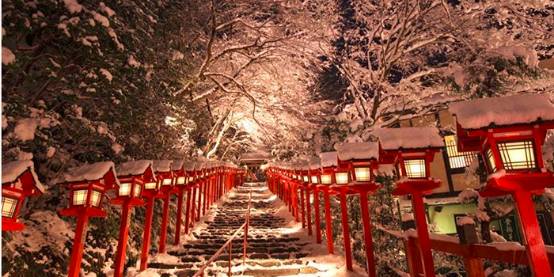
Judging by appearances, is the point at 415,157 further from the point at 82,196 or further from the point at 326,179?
the point at 82,196

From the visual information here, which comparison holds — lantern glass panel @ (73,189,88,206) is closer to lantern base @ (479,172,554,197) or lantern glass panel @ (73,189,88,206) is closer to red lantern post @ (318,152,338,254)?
red lantern post @ (318,152,338,254)

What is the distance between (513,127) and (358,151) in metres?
4.01

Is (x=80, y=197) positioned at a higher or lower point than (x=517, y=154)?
lower

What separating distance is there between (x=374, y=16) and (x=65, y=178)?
478 inches

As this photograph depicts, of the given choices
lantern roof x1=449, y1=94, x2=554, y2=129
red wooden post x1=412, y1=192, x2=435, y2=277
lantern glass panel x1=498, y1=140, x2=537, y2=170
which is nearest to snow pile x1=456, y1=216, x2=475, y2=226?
lantern glass panel x1=498, y1=140, x2=537, y2=170

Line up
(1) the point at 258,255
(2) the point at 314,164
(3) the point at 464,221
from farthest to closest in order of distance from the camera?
(2) the point at 314,164 < (1) the point at 258,255 < (3) the point at 464,221

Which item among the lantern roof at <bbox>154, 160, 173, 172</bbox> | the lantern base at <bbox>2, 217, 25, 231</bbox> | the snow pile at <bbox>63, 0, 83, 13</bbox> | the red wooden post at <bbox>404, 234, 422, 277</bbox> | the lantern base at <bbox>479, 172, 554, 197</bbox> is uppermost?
the snow pile at <bbox>63, 0, 83, 13</bbox>

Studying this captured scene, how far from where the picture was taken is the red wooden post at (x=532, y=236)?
341 cm

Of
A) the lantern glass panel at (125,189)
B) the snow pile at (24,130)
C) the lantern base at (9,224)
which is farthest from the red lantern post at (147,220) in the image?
the lantern base at (9,224)

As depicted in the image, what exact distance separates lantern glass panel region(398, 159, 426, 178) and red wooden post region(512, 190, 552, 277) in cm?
192

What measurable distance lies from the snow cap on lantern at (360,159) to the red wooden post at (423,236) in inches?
76.7

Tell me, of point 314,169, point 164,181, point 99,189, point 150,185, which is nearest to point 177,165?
point 164,181

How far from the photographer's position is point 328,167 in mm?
10039

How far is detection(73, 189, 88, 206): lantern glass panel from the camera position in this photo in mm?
6238
